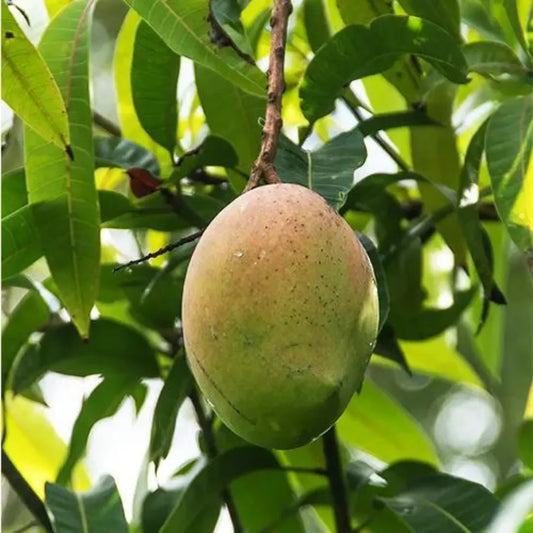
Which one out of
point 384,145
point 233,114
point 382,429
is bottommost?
point 382,429

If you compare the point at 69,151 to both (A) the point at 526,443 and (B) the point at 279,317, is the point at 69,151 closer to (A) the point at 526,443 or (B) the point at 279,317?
(B) the point at 279,317

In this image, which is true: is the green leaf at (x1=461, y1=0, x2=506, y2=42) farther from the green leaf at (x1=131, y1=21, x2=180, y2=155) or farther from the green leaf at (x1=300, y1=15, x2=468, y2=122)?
the green leaf at (x1=131, y1=21, x2=180, y2=155)

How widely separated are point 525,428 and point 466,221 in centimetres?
20

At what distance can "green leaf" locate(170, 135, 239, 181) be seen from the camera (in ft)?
2.81

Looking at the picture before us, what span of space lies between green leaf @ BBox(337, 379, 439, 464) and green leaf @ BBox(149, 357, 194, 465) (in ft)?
0.92

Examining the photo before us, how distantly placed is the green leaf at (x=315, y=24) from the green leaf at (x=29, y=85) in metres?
0.33

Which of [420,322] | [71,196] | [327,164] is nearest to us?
[327,164]

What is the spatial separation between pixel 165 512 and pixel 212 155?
0.94 ft

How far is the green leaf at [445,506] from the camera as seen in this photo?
80cm

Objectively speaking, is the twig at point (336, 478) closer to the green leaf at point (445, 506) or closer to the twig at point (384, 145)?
the green leaf at point (445, 506)

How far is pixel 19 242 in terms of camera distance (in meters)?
Result: 0.86

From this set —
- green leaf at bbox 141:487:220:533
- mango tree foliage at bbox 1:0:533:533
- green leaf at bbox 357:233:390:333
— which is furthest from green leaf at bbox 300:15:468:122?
green leaf at bbox 141:487:220:533

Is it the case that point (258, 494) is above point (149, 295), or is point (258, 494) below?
below

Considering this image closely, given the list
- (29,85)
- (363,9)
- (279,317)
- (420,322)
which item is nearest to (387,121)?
(363,9)
